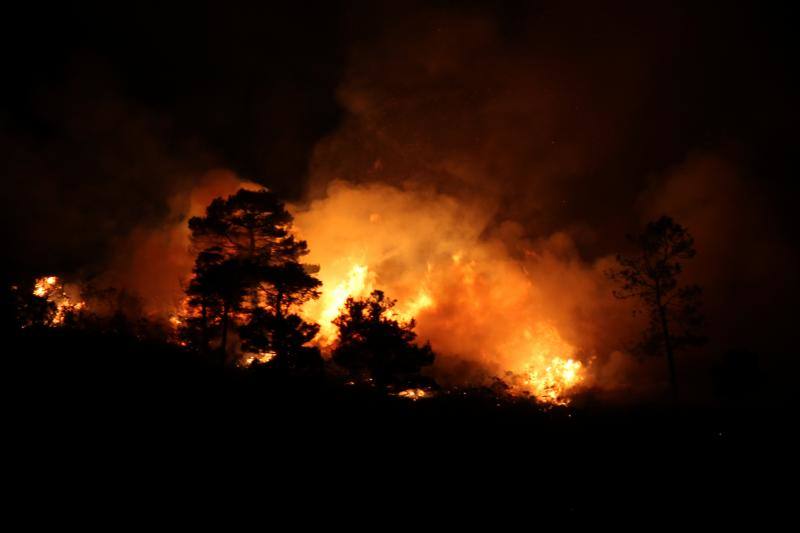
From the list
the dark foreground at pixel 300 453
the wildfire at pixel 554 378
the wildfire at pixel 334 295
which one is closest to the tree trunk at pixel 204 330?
the dark foreground at pixel 300 453

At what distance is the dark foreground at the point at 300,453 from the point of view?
866cm

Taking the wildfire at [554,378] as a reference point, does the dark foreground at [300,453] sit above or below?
below

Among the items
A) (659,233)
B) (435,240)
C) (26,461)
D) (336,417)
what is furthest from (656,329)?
(26,461)

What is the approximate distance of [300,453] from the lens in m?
11.1

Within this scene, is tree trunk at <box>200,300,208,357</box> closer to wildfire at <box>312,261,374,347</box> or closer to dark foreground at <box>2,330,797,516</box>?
dark foreground at <box>2,330,797,516</box>

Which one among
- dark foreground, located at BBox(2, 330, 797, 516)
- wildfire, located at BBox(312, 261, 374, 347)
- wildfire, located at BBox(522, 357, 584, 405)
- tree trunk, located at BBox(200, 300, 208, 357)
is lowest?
dark foreground, located at BBox(2, 330, 797, 516)

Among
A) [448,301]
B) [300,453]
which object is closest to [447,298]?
[448,301]

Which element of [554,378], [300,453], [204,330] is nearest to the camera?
[300,453]

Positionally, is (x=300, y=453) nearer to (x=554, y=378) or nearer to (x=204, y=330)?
(x=204, y=330)

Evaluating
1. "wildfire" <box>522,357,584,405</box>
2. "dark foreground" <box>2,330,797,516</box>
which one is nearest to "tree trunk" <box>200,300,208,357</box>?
"dark foreground" <box>2,330,797,516</box>

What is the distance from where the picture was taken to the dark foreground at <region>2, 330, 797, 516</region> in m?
8.66

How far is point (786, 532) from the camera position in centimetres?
972

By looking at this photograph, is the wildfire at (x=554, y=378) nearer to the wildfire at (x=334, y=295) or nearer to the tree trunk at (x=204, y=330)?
the wildfire at (x=334, y=295)

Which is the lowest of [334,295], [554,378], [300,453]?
[300,453]
